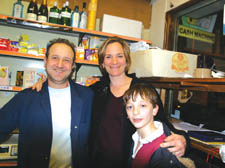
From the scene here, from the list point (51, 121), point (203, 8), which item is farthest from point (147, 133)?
point (203, 8)

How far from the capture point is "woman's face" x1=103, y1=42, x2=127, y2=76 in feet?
5.29

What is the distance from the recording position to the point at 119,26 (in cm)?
249

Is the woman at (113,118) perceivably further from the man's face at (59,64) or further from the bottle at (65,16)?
the bottle at (65,16)

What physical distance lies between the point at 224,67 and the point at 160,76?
5.61 feet


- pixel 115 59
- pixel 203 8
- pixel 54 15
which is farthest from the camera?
pixel 203 8

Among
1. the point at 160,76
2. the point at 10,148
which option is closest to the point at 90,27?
the point at 160,76

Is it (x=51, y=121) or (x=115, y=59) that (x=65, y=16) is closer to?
(x=115, y=59)

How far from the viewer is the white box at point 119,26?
96.3 inches

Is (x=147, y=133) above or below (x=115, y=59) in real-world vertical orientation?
below

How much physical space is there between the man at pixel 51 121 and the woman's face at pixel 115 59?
0.34m

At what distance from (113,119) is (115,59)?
1.74 ft

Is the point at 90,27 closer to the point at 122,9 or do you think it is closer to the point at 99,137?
the point at 122,9

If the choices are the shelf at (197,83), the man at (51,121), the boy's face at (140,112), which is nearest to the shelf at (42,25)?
the man at (51,121)

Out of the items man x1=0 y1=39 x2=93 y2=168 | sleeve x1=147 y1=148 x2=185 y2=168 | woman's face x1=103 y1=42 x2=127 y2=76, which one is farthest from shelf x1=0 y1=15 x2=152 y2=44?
sleeve x1=147 y1=148 x2=185 y2=168
